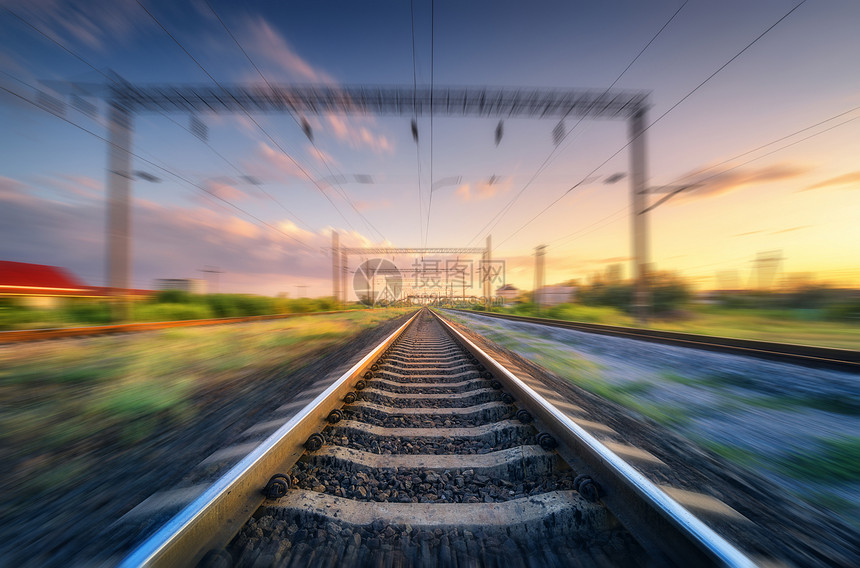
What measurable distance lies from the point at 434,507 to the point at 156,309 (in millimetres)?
16983

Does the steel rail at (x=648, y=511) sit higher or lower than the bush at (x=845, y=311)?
lower

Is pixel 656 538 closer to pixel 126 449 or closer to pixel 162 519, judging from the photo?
pixel 162 519

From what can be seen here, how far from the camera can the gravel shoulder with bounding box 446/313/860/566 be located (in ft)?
4.10

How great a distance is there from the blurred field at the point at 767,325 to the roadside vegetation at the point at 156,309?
19.4 metres

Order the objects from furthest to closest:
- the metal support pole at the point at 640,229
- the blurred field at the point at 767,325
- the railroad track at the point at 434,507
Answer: the metal support pole at the point at 640,229
the blurred field at the point at 767,325
the railroad track at the point at 434,507

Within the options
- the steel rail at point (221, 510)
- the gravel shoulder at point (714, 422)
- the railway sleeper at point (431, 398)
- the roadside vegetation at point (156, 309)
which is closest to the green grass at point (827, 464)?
the gravel shoulder at point (714, 422)

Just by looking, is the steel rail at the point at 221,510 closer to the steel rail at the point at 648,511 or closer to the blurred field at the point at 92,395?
the blurred field at the point at 92,395

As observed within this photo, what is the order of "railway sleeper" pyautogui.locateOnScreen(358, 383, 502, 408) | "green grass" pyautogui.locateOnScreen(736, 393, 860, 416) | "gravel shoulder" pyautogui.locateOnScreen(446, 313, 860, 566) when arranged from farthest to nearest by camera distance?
"green grass" pyautogui.locateOnScreen(736, 393, 860, 416) → "railway sleeper" pyautogui.locateOnScreen(358, 383, 502, 408) → "gravel shoulder" pyautogui.locateOnScreen(446, 313, 860, 566)

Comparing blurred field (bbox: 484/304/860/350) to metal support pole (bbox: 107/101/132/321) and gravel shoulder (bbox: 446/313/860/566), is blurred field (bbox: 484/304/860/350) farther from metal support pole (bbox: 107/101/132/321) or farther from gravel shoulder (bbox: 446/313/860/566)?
metal support pole (bbox: 107/101/132/321)

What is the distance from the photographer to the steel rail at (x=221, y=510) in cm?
87

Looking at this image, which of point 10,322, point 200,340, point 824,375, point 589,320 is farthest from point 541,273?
point 10,322

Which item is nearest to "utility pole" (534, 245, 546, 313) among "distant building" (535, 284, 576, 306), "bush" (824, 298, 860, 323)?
"distant building" (535, 284, 576, 306)

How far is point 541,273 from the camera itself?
25172 millimetres

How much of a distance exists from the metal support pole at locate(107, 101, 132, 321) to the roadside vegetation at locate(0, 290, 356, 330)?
0.78 metres
